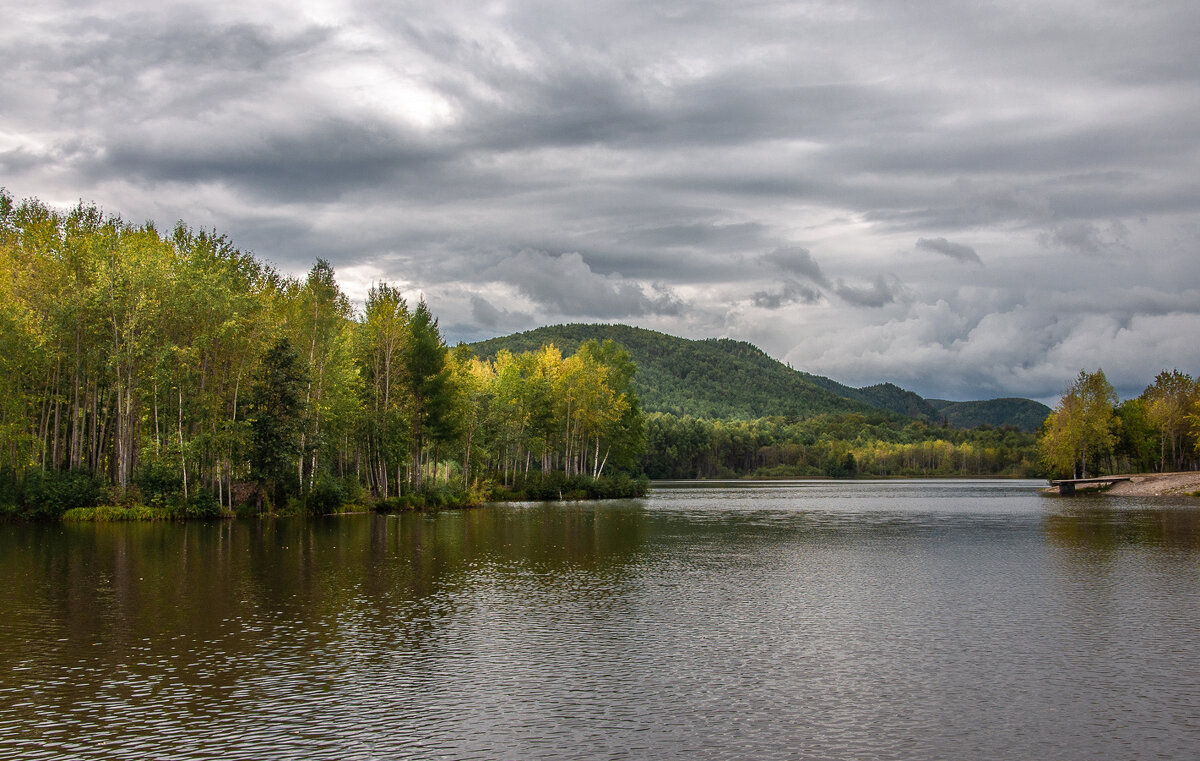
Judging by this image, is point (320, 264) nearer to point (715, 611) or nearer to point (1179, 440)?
point (715, 611)

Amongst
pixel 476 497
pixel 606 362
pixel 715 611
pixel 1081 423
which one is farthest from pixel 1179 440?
pixel 715 611

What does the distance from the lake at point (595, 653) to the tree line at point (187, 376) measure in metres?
15.7

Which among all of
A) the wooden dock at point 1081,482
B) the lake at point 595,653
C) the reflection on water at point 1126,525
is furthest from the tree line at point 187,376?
the wooden dock at point 1081,482

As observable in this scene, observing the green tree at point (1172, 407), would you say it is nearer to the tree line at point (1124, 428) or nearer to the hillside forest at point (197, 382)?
the tree line at point (1124, 428)

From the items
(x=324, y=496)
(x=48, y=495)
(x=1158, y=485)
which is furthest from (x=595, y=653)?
(x=1158, y=485)

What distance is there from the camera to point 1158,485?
94250mm

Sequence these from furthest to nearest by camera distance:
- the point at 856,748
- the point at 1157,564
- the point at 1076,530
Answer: the point at 1076,530, the point at 1157,564, the point at 856,748

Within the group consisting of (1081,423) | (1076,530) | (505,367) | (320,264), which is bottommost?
(1076,530)

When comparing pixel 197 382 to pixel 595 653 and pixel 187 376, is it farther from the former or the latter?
pixel 595 653

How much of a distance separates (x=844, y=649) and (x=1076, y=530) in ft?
119

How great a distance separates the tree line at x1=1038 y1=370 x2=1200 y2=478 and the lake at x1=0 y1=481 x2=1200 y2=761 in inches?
3013

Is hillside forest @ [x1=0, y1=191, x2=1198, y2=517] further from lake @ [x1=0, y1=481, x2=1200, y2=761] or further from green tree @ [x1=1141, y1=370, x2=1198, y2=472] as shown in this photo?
green tree @ [x1=1141, y1=370, x2=1198, y2=472]

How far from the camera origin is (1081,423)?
344 ft

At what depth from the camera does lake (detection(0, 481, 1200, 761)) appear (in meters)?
12.5
